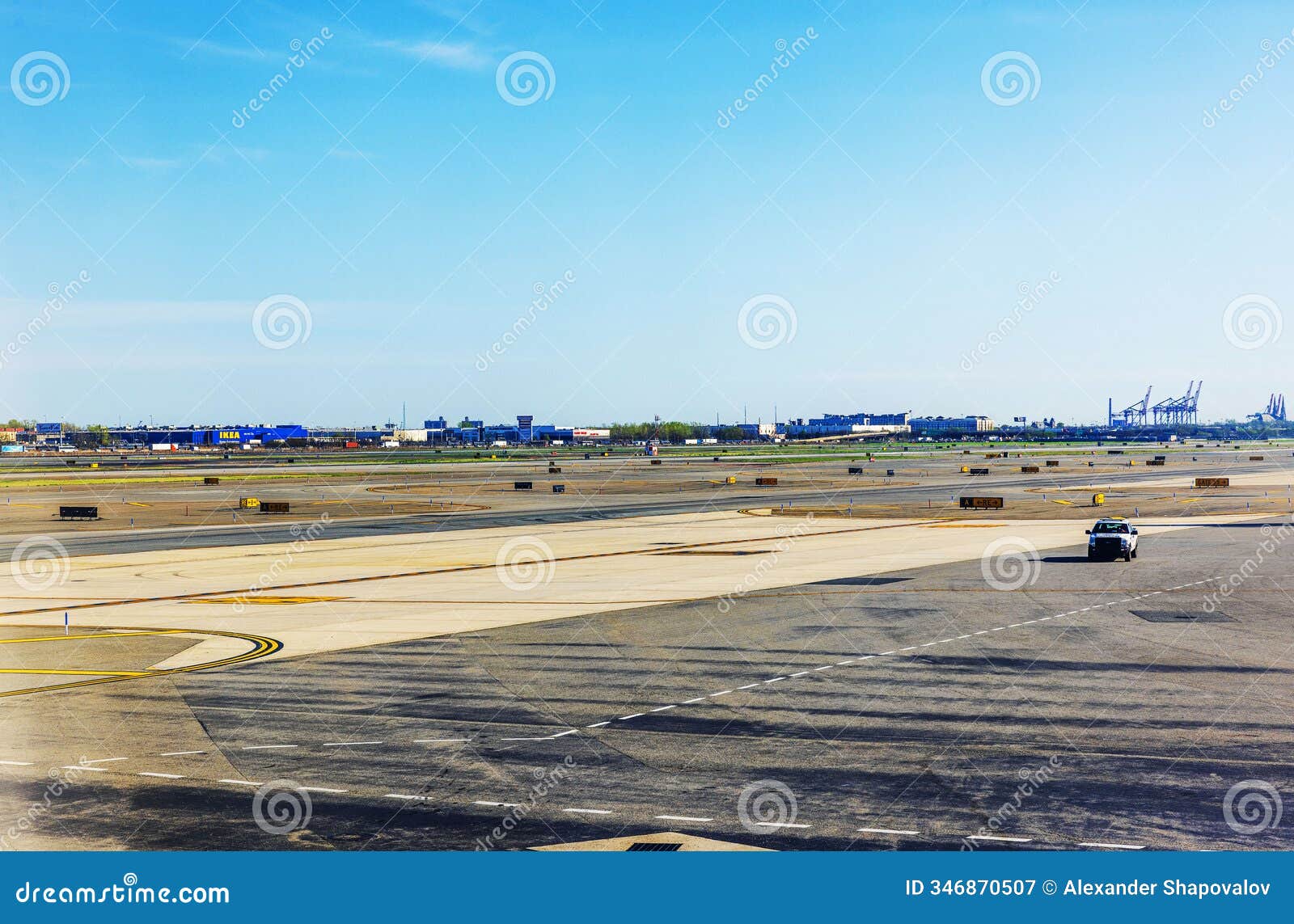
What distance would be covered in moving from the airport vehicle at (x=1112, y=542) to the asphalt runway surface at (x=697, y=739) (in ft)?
48.6

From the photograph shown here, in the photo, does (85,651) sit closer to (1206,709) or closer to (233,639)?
(233,639)

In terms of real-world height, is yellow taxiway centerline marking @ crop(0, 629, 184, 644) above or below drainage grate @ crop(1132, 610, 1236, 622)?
below

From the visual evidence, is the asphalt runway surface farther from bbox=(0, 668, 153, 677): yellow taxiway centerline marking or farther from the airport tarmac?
bbox=(0, 668, 153, 677): yellow taxiway centerline marking

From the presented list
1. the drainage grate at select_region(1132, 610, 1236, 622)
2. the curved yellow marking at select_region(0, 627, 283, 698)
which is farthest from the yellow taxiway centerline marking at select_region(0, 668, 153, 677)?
the drainage grate at select_region(1132, 610, 1236, 622)

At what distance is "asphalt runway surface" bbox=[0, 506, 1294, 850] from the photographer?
14.2 metres

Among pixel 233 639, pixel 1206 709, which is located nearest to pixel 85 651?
pixel 233 639

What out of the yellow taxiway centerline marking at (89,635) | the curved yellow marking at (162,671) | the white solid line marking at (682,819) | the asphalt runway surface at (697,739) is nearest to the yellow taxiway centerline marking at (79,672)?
the curved yellow marking at (162,671)

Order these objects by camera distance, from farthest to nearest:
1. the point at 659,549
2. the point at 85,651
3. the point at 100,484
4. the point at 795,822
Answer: the point at 100,484, the point at 659,549, the point at 85,651, the point at 795,822

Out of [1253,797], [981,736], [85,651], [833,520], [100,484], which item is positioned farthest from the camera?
[100,484]

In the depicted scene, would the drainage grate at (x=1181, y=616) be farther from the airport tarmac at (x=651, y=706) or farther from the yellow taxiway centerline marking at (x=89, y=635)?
the yellow taxiway centerline marking at (x=89, y=635)

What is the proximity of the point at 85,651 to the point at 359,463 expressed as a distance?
16042 cm

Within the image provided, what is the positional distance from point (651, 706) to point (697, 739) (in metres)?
2.69

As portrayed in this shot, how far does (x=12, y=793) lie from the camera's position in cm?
1578

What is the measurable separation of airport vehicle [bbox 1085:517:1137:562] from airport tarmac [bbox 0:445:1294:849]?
9.71ft
